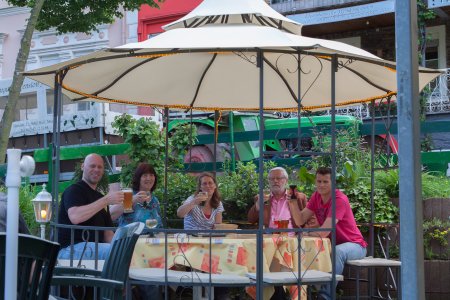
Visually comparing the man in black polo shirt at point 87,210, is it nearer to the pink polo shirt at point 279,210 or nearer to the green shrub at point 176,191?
the pink polo shirt at point 279,210

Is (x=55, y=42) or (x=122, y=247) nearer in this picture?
(x=122, y=247)

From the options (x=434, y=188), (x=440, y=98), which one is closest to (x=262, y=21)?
(x=434, y=188)

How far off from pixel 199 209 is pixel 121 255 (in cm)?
375

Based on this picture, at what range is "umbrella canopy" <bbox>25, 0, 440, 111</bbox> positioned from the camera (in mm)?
6230

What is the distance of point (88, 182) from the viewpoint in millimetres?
7664

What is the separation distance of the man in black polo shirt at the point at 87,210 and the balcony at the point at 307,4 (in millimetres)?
15067

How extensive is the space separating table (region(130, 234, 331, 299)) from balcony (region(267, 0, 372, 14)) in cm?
1552

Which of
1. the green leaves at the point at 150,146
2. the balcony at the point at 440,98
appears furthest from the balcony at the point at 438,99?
the green leaves at the point at 150,146

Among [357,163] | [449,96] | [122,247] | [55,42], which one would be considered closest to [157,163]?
[357,163]

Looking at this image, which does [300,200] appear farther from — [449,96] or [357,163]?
[449,96]

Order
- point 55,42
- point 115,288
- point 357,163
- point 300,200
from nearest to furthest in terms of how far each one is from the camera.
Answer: point 115,288 < point 300,200 < point 357,163 < point 55,42

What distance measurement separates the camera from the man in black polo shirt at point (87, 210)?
709 cm

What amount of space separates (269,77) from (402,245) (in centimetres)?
475

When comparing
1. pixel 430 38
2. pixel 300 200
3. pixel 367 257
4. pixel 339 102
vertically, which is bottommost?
pixel 367 257
